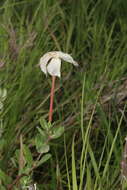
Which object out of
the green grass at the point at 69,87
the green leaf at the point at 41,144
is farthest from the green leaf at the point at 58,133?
the green grass at the point at 69,87

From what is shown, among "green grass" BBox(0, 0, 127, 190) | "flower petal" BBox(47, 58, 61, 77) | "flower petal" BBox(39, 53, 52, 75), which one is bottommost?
"green grass" BBox(0, 0, 127, 190)

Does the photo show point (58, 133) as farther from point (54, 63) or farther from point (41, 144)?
point (54, 63)

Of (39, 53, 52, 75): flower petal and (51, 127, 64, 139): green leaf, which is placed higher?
(39, 53, 52, 75): flower petal

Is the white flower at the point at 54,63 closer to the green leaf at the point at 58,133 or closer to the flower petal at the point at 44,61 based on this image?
the flower petal at the point at 44,61

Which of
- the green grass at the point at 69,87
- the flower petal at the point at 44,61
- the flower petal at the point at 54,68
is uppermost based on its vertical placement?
the flower petal at the point at 44,61

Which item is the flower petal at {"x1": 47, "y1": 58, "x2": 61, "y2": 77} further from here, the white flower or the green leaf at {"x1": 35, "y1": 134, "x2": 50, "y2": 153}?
the green leaf at {"x1": 35, "y1": 134, "x2": 50, "y2": 153}

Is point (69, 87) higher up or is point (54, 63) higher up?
point (54, 63)

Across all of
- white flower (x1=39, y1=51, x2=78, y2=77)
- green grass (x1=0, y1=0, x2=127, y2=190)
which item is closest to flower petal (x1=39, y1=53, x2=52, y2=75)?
white flower (x1=39, y1=51, x2=78, y2=77)

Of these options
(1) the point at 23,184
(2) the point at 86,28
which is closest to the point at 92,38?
(2) the point at 86,28

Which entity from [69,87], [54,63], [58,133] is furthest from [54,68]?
[69,87]
